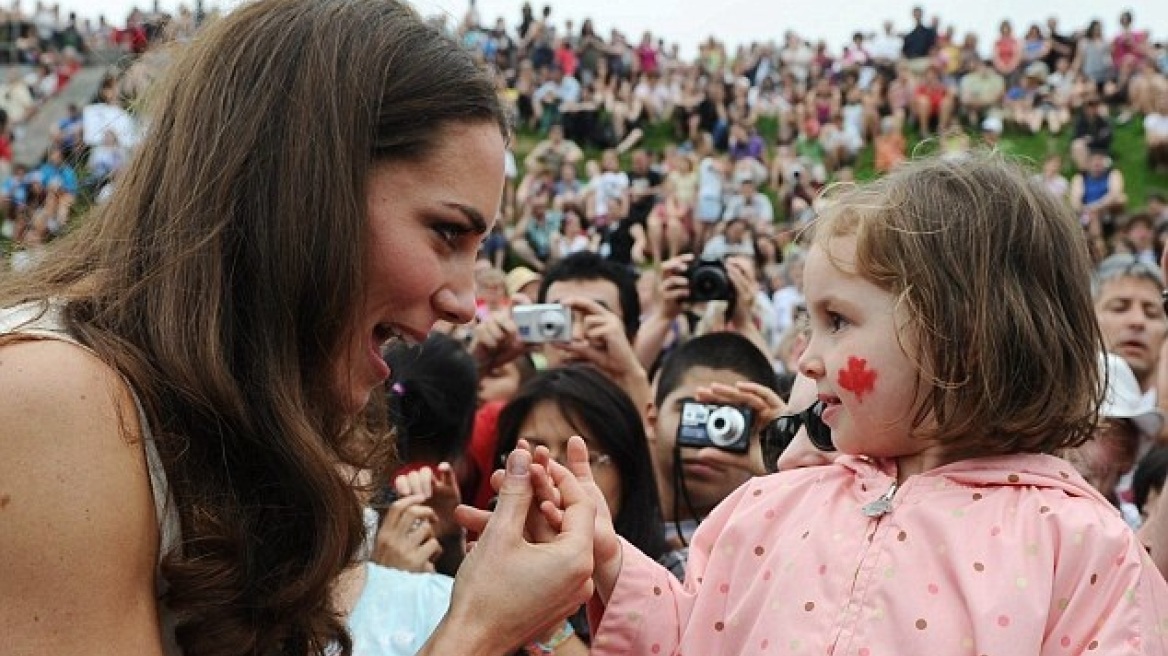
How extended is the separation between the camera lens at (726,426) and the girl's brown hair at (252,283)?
80.0 inches

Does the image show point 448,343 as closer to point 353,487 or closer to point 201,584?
point 353,487

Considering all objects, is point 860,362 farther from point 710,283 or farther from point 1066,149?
point 1066,149

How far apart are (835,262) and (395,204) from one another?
684 mm

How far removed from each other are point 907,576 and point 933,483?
17 centimetres

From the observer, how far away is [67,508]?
4.95 ft

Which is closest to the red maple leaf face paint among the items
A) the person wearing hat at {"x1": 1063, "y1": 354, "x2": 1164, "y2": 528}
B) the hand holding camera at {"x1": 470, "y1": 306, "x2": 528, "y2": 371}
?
the person wearing hat at {"x1": 1063, "y1": 354, "x2": 1164, "y2": 528}

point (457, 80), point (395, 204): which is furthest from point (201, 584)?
point (457, 80)

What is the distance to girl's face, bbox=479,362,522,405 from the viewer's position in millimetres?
5488

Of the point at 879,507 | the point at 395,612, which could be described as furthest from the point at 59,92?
the point at 879,507

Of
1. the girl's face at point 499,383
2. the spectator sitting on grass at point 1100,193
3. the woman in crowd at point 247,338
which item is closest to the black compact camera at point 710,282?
the girl's face at point 499,383

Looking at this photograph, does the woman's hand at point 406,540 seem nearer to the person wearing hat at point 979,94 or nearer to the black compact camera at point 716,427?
the black compact camera at point 716,427

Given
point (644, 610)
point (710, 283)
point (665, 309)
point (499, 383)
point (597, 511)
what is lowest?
point (499, 383)

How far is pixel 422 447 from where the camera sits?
14.8 feet

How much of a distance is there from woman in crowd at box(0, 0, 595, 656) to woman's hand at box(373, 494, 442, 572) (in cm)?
164
